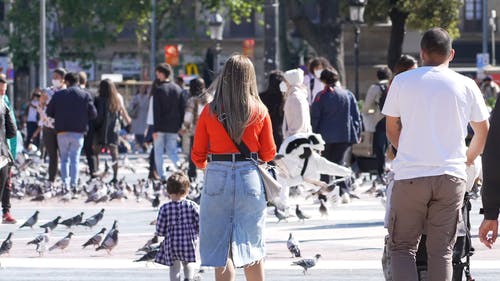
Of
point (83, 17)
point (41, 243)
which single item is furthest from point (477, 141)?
point (83, 17)

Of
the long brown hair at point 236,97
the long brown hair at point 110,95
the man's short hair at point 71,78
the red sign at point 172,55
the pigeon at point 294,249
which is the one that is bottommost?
the red sign at point 172,55

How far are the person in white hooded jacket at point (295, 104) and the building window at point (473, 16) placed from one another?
5767 cm

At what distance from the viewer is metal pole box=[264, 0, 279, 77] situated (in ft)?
96.2

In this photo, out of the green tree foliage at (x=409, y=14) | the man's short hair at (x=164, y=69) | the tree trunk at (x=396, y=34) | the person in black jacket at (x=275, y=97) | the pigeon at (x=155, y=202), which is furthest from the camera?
the green tree foliage at (x=409, y=14)

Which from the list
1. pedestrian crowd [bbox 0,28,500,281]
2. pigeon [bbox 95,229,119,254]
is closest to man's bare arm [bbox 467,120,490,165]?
pedestrian crowd [bbox 0,28,500,281]

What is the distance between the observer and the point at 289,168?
1798 cm

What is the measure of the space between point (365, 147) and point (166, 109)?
12.0 ft

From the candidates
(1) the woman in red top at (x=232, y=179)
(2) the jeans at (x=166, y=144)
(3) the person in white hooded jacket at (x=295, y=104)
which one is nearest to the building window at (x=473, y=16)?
(2) the jeans at (x=166, y=144)

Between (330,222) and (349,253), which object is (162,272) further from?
(330,222)

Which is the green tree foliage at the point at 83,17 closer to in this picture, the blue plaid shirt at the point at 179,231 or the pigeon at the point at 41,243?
the pigeon at the point at 41,243

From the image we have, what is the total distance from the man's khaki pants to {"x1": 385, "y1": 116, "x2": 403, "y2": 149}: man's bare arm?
43 cm

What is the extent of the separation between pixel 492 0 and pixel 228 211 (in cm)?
6469

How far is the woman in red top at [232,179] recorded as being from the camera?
941cm

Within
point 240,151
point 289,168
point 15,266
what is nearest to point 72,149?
point 289,168
